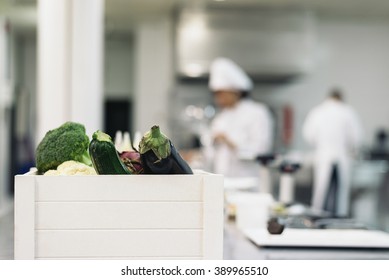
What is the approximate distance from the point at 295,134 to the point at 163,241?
5.10 meters

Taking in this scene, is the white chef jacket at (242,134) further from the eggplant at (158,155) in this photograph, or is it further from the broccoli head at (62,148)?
the eggplant at (158,155)

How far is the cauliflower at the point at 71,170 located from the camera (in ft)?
3.61

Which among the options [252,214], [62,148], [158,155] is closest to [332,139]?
[252,214]

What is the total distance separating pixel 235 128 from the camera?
3512 mm

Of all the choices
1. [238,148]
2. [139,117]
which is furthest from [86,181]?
[139,117]

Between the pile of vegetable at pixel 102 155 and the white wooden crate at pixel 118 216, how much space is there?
3 centimetres

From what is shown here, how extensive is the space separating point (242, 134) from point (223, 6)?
226 centimetres

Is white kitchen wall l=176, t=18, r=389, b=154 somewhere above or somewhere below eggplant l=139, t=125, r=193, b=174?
above

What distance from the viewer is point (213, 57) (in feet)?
18.2

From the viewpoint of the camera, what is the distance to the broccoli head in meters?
1.18

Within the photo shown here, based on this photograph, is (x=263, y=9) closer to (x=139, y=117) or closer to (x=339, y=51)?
(x=339, y=51)

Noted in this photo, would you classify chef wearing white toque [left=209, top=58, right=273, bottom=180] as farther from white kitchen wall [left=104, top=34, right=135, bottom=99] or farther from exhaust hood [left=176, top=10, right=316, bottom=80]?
white kitchen wall [left=104, top=34, right=135, bottom=99]

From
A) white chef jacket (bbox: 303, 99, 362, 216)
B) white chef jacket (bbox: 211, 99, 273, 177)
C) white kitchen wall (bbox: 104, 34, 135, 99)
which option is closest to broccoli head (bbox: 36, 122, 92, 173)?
white chef jacket (bbox: 211, 99, 273, 177)

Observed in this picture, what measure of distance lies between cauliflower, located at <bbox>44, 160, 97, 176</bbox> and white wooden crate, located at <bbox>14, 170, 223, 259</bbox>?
0.11 metres
